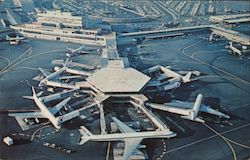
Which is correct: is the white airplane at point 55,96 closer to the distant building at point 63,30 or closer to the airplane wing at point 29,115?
the airplane wing at point 29,115

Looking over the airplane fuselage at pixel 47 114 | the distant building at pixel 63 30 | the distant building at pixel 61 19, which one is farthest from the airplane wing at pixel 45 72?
the distant building at pixel 61 19

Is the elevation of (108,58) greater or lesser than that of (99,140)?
A: greater

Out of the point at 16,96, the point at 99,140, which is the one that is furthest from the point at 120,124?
the point at 16,96

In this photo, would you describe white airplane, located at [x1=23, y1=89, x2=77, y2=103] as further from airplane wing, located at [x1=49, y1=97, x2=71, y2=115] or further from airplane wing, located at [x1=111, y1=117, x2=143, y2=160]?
airplane wing, located at [x1=111, y1=117, x2=143, y2=160]

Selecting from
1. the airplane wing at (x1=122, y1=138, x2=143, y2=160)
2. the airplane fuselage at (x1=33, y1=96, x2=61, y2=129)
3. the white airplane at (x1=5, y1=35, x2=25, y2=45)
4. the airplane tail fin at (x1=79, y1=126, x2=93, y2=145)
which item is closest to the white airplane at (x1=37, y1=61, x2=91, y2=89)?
the airplane fuselage at (x1=33, y1=96, x2=61, y2=129)

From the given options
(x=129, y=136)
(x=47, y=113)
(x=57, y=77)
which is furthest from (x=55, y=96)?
(x=129, y=136)

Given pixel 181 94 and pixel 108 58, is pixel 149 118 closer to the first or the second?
pixel 181 94
